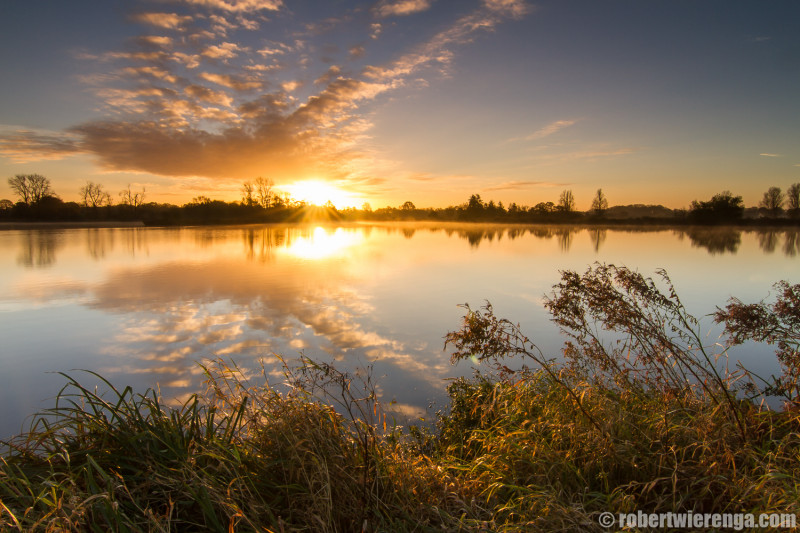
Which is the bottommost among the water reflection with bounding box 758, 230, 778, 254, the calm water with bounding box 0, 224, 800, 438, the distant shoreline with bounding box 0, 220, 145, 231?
the calm water with bounding box 0, 224, 800, 438

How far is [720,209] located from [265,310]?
72.5m

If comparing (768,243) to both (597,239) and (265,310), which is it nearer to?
(597,239)

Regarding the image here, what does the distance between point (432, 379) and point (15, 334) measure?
8.80 metres

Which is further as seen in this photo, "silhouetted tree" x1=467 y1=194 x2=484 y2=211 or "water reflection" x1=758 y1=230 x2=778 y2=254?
"silhouetted tree" x1=467 y1=194 x2=484 y2=211

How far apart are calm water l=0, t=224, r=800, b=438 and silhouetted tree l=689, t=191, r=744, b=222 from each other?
4949cm

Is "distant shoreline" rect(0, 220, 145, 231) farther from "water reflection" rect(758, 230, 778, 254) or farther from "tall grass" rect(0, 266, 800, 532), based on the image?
"water reflection" rect(758, 230, 778, 254)

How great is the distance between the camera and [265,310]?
9867 millimetres

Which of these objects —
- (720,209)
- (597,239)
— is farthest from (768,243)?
(720,209)

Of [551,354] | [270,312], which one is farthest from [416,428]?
[270,312]

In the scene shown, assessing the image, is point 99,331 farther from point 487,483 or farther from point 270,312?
point 487,483

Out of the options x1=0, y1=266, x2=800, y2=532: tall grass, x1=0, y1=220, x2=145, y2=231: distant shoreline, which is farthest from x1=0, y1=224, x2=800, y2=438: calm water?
x1=0, y1=220, x2=145, y2=231: distant shoreline

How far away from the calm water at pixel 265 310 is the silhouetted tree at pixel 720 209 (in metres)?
49.5

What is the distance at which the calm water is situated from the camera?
20.5 feet

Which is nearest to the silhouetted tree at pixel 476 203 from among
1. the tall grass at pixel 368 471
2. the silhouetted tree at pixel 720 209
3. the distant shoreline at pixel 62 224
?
the silhouetted tree at pixel 720 209
